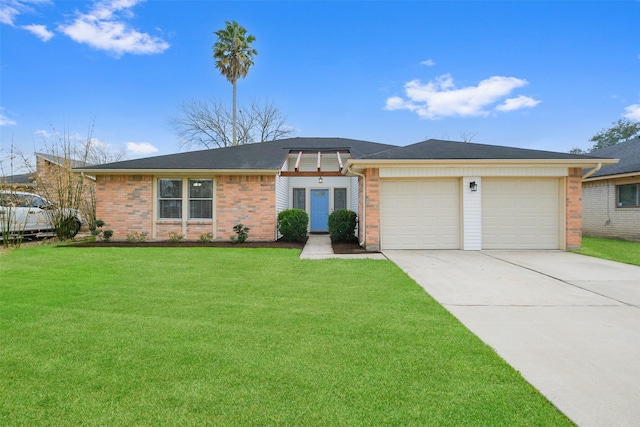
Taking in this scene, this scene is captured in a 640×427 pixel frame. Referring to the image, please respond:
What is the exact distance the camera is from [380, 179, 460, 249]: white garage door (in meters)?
10.4

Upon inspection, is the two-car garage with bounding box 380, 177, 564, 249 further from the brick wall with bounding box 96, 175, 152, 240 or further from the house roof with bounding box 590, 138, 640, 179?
the brick wall with bounding box 96, 175, 152, 240

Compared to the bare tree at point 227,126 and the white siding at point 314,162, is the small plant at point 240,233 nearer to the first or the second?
the white siding at point 314,162

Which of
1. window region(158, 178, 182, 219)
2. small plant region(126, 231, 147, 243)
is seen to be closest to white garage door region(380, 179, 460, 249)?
window region(158, 178, 182, 219)

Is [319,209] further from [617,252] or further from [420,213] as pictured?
[617,252]

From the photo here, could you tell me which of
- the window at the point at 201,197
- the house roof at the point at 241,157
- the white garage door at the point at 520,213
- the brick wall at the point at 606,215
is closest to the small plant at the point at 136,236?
the window at the point at 201,197

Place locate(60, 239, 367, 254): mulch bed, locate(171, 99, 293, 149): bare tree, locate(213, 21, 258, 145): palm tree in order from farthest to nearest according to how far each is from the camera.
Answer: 1. locate(171, 99, 293, 149): bare tree
2. locate(213, 21, 258, 145): palm tree
3. locate(60, 239, 367, 254): mulch bed

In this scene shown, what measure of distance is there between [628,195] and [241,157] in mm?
15111

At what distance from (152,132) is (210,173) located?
48.8 ft

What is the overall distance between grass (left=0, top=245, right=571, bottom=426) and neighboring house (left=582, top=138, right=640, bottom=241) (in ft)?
42.1

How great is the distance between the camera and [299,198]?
16.0 metres

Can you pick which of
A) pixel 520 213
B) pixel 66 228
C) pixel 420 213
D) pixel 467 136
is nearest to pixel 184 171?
pixel 66 228

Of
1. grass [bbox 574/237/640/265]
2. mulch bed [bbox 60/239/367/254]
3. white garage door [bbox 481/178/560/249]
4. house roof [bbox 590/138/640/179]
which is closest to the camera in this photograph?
grass [bbox 574/237/640/265]

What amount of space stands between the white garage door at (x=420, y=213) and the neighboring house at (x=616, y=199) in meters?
7.03

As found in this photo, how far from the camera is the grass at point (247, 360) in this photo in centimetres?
218
